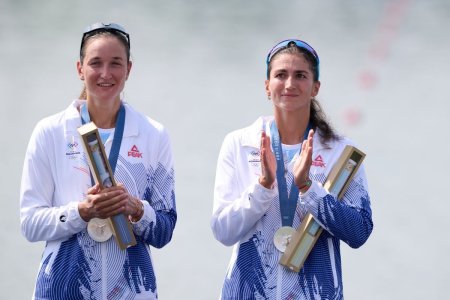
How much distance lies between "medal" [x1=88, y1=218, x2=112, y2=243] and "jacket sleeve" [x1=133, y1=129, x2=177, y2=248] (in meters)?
0.07

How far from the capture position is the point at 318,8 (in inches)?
181

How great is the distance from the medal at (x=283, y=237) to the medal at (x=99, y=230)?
40cm

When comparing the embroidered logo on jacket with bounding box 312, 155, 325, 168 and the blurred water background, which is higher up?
the blurred water background

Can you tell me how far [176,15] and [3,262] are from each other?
1259mm

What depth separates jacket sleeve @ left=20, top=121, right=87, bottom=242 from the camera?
2658 mm

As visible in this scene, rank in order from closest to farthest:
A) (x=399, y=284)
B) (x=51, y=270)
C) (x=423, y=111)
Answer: (x=51, y=270) → (x=399, y=284) → (x=423, y=111)

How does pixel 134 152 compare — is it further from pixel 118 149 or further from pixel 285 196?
pixel 285 196

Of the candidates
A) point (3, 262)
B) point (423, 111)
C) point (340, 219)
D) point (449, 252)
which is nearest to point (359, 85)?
point (423, 111)

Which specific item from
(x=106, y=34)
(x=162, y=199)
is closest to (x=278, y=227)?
(x=162, y=199)

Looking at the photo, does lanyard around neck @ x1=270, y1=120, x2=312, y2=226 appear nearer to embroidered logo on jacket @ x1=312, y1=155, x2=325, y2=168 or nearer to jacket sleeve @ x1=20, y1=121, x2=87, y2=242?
embroidered logo on jacket @ x1=312, y1=155, x2=325, y2=168

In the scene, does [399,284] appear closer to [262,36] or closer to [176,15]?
[262,36]

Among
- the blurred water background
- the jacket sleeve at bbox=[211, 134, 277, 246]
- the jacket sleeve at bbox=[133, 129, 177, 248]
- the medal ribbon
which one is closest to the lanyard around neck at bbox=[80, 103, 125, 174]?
the medal ribbon

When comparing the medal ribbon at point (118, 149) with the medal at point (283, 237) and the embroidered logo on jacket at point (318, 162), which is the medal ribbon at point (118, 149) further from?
A: the embroidered logo on jacket at point (318, 162)

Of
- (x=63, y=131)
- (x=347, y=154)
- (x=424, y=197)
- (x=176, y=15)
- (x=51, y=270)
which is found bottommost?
(x=51, y=270)
